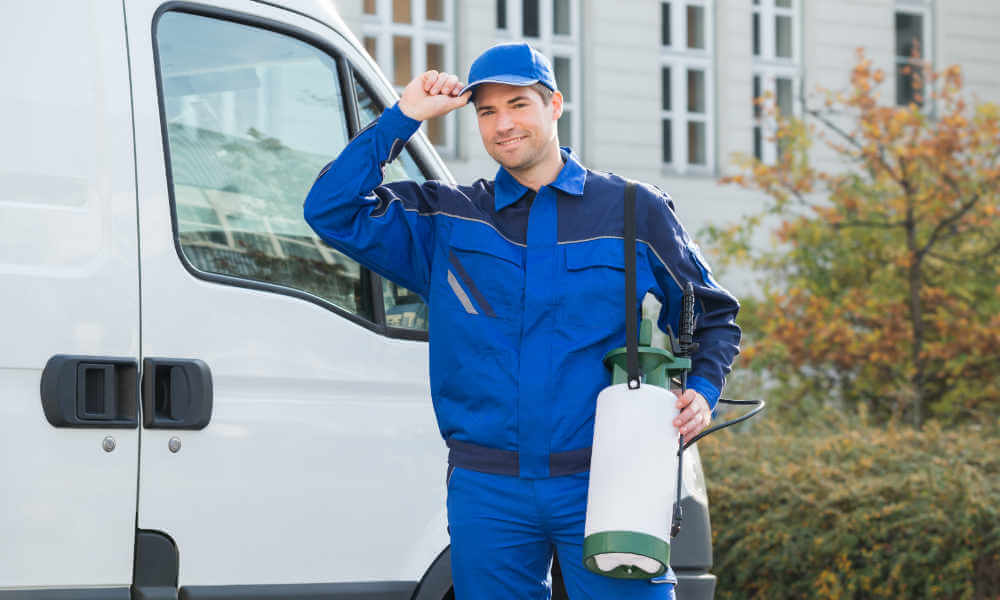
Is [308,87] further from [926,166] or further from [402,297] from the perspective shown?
[926,166]

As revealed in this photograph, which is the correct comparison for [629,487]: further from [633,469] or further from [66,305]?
[66,305]

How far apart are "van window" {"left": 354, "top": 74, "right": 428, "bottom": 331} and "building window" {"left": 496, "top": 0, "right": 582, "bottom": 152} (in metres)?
13.7

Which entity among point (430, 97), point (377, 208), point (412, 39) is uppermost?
point (412, 39)

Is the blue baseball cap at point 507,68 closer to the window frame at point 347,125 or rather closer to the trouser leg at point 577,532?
the window frame at point 347,125

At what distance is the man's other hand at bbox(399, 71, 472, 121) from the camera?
3045 mm

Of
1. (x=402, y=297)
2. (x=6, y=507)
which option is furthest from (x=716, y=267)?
(x=6, y=507)

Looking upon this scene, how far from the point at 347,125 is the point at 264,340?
726 mm

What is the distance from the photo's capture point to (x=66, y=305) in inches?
121

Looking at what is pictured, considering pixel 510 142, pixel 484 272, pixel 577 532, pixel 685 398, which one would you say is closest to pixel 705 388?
pixel 685 398

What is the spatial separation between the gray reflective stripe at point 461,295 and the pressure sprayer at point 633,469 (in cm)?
34

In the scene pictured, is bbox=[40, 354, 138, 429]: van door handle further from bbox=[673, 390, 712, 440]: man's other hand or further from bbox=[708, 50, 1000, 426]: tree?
bbox=[708, 50, 1000, 426]: tree

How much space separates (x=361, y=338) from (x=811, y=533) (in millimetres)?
3276

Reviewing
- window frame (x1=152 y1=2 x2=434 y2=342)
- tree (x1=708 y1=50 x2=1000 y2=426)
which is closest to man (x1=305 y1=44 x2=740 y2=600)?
window frame (x1=152 y1=2 x2=434 y2=342)

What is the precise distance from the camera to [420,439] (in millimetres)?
3627
